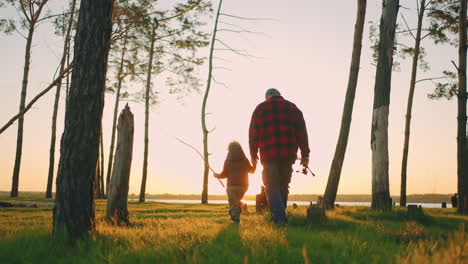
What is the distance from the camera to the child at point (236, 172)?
8.35 metres

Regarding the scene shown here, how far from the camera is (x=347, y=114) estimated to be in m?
12.4

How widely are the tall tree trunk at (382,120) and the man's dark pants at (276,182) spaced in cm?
557

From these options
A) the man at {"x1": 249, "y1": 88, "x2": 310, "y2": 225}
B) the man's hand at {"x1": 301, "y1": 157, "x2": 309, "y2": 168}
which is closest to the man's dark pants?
the man at {"x1": 249, "y1": 88, "x2": 310, "y2": 225}

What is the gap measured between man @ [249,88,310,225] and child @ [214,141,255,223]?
1640 mm

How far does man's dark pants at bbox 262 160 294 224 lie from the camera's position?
249 inches

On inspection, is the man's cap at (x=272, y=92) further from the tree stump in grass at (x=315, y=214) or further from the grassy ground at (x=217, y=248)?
the grassy ground at (x=217, y=248)

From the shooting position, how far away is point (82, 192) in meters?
5.25

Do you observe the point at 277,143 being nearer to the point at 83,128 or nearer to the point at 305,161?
the point at 305,161

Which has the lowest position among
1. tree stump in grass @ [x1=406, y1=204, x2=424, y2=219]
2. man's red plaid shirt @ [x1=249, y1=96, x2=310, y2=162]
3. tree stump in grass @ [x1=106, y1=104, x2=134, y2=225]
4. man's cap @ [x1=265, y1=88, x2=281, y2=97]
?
tree stump in grass @ [x1=406, y1=204, x2=424, y2=219]

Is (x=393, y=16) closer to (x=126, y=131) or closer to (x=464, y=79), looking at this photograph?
(x=464, y=79)

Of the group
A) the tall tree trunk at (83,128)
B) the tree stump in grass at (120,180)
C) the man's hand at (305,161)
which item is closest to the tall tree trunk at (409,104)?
the man's hand at (305,161)

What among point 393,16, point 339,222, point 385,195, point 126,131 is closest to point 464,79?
point 393,16

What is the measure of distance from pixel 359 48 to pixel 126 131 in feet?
28.5

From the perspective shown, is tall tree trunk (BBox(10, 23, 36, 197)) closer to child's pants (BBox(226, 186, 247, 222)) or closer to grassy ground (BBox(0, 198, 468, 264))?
child's pants (BBox(226, 186, 247, 222))
